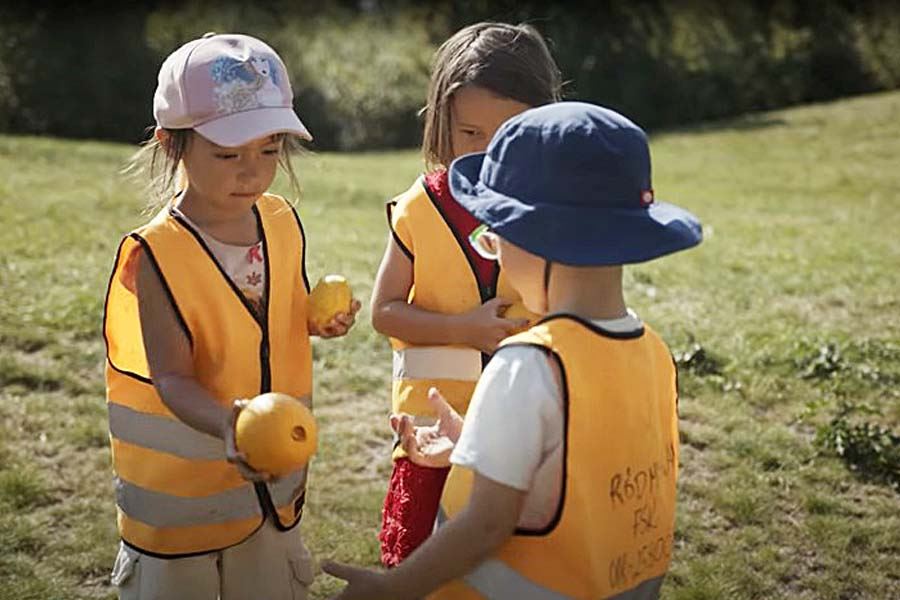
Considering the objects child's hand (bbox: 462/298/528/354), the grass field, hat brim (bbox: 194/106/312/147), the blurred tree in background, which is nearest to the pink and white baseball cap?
hat brim (bbox: 194/106/312/147)

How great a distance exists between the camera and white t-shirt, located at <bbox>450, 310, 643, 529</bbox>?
242cm

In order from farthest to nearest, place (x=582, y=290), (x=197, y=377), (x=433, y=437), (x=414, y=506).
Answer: (x=414, y=506)
(x=197, y=377)
(x=433, y=437)
(x=582, y=290)

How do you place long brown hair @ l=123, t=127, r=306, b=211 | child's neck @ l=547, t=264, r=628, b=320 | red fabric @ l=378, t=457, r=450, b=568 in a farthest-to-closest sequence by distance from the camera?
1. red fabric @ l=378, t=457, r=450, b=568
2. long brown hair @ l=123, t=127, r=306, b=211
3. child's neck @ l=547, t=264, r=628, b=320

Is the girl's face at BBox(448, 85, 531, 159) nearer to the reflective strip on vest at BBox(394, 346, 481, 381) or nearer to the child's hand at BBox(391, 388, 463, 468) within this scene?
the reflective strip on vest at BBox(394, 346, 481, 381)

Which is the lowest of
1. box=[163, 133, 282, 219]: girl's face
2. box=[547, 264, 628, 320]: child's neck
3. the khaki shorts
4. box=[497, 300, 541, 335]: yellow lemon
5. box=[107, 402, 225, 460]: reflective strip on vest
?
the khaki shorts

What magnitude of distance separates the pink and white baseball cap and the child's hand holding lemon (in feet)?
1.44

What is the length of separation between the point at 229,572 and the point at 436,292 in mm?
938

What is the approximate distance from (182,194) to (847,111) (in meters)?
21.9

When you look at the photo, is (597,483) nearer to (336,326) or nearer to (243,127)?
(336,326)

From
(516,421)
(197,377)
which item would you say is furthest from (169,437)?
(516,421)

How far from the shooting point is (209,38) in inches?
130

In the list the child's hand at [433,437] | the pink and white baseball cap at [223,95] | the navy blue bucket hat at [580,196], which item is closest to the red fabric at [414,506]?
the child's hand at [433,437]

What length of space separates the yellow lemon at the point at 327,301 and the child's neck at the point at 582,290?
100cm

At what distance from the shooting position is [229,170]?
127 inches
